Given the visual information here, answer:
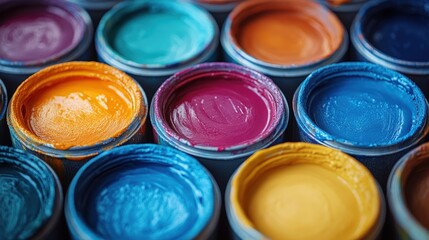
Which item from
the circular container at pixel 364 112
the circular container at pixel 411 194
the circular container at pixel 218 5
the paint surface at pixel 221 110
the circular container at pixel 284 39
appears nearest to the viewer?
the circular container at pixel 411 194

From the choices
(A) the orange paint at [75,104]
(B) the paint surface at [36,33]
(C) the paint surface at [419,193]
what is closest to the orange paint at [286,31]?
(A) the orange paint at [75,104]

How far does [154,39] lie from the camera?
2936mm

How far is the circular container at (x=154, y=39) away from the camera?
2623mm

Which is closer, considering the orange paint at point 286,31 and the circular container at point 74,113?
the circular container at point 74,113

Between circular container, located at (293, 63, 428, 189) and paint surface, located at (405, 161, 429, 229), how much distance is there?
0.11 metres

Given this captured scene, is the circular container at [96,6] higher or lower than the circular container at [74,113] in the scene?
higher

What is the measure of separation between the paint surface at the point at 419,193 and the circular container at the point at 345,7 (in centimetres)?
126

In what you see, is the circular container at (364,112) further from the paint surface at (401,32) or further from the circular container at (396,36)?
the paint surface at (401,32)

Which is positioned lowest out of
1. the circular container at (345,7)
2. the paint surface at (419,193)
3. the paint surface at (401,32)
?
the paint surface at (419,193)

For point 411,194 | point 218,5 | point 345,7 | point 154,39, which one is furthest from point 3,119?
point 345,7

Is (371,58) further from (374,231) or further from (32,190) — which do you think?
(32,190)

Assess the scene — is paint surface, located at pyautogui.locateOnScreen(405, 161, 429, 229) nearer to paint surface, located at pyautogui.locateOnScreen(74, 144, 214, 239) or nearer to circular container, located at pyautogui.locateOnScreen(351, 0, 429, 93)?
circular container, located at pyautogui.locateOnScreen(351, 0, 429, 93)

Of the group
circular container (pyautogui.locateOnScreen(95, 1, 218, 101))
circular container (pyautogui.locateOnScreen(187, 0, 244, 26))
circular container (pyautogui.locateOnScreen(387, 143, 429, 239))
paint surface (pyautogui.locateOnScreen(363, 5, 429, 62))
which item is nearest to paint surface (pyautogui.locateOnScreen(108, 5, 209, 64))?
circular container (pyautogui.locateOnScreen(95, 1, 218, 101))

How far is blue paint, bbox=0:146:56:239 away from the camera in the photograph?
1942 millimetres
